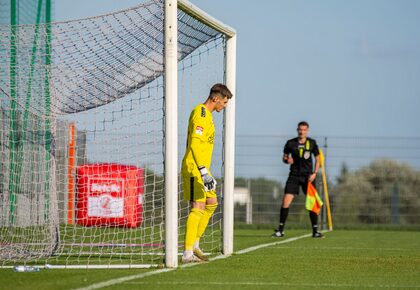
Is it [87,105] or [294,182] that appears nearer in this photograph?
[87,105]

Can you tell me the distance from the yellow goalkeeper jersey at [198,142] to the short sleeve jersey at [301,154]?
694 cm

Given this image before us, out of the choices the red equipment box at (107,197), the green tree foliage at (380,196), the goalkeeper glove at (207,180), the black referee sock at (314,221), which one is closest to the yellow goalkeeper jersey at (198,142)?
the goalkeeper glove at (207,180)

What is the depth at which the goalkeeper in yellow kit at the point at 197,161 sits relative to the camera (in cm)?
1006

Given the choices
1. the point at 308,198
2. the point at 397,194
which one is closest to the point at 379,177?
the point at 397,194

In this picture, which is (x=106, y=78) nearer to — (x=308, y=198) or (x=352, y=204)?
(x=308, y=198)

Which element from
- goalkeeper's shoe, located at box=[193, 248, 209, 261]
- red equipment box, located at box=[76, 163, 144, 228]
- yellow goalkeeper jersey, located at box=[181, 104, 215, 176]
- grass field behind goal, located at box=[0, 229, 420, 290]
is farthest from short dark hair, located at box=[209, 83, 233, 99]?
red equipment box, located at box=[76, 163, 144, 228]

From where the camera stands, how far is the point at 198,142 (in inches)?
396

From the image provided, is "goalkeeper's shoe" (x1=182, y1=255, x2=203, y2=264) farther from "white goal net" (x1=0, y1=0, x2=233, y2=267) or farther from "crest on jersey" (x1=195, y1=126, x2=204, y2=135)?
"crest on jersey" (x1=195, y1=126, x2=204, y2=135)

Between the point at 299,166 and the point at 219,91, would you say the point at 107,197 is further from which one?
the point at 219,91

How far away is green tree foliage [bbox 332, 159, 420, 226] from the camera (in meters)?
23.3

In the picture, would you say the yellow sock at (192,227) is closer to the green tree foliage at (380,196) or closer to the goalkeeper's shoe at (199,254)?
the goalkeeper's shoe at (199,254)

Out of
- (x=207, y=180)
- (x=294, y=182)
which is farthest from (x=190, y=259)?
(x=294, y=182)

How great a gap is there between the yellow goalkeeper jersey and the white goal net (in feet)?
1.01

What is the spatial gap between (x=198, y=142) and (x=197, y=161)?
0.19 m
